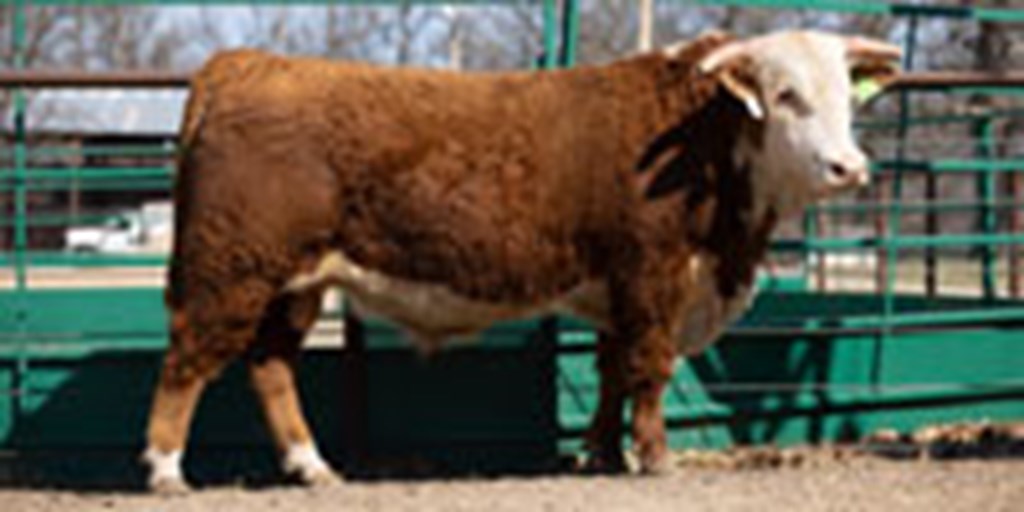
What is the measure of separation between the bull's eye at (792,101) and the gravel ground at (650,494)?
67.8 inches

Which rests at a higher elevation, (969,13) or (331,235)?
(969,13)

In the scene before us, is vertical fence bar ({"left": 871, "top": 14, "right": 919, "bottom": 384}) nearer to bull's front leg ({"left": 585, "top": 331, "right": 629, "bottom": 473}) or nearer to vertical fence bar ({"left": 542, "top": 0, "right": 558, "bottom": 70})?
bull's front leg ({"left": 585, "top": 331, "right": 629, "bottom": 473})

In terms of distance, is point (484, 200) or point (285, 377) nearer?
point (484, 200)

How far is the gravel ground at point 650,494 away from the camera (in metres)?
6.70

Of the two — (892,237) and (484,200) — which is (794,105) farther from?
(892,237)

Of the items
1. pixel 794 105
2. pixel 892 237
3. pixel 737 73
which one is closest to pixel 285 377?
pixel 737 73

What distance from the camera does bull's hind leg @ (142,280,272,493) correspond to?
729cm

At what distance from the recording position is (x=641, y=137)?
298 inches

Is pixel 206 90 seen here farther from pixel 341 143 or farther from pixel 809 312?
pixel 809 312

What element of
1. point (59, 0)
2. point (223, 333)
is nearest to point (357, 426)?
point (223, 333)

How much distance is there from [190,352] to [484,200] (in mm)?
1548

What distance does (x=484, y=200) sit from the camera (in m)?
7.45

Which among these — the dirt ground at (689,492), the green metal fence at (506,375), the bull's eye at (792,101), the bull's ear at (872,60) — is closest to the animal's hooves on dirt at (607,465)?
the dirt ground at (689,492)

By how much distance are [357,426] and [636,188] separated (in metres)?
2.01
